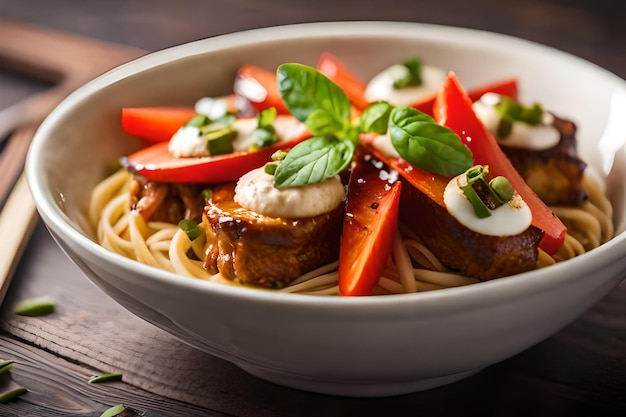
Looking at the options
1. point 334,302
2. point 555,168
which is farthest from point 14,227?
point 555,168

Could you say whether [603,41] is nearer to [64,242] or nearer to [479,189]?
[479,189]

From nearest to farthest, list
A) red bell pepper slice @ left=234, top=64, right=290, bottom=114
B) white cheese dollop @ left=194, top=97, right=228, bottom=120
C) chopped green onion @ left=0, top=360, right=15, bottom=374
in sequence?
chopped green onion @ left=0, top=360, right=15, bottom=374, white cheese dollop @ left=194, top=97, right=228, bottom=120, red bell pepper slice @ left=234, top=64, right=290, bottom=114

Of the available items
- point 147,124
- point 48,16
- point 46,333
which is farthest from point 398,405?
point 48,16

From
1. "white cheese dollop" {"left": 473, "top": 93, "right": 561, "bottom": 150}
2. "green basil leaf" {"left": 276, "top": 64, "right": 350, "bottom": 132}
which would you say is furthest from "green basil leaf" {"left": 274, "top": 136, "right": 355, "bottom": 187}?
"white cheese dollop" {"left": 473, "top": 93, "right": 561, "bottom": 150}

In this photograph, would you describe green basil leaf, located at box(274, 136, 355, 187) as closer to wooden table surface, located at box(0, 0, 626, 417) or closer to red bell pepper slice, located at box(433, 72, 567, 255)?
red bell pepper slice, located at box(433, 72, 567, 255)

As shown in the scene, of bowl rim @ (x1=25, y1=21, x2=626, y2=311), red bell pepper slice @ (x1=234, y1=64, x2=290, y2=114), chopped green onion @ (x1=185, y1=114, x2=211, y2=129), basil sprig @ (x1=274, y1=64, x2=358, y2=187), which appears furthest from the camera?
red bell pepper slice @ (x1=234, y1=64, x2=290, y2=114)

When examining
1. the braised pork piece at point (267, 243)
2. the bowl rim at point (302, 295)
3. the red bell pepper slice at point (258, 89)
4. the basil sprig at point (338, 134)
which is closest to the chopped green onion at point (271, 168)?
the basil sprig at point (338, 134)
